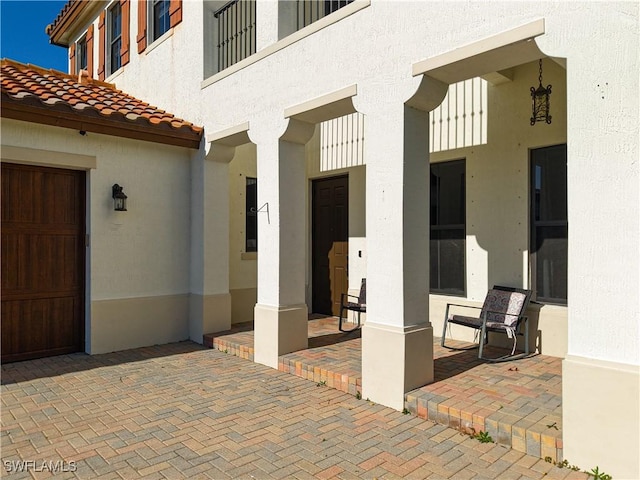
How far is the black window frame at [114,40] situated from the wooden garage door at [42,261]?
206 inches

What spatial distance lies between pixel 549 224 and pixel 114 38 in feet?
33.4

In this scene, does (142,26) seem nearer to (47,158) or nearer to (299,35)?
(47,158)

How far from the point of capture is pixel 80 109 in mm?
6125

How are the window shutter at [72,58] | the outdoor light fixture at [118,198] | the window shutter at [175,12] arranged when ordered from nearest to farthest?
1. the outdoor light fixture at [118,198]
2. the window shutter at [175,12]
3. the window shutter at [72,58]

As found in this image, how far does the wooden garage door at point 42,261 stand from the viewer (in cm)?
595

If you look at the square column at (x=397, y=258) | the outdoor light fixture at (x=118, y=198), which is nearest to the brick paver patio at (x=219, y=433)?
the square column at (x=397, y=258)

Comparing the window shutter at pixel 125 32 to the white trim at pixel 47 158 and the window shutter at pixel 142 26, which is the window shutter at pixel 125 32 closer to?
the window shutter at pixel 142 26

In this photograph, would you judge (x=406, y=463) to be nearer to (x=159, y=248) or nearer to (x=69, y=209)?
(x=159, y=248)

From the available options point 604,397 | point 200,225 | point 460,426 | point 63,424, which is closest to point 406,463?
point 460,426

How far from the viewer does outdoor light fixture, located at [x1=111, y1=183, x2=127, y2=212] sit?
655 centimetres

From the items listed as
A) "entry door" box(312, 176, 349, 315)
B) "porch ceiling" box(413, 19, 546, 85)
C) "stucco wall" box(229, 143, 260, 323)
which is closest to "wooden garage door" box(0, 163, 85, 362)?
"stucco wall" box(229, 143, 260, 323)

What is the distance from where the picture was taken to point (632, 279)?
2.97 meters

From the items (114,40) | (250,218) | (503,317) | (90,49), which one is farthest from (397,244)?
(90,49)

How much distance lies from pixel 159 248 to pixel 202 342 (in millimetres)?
1627
